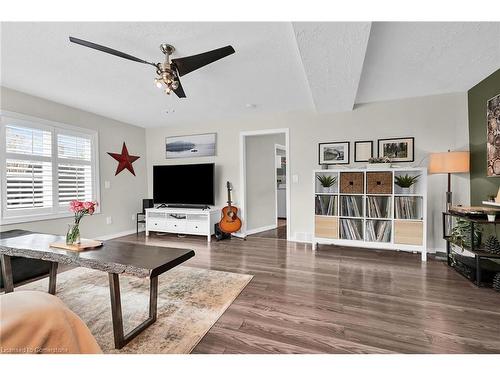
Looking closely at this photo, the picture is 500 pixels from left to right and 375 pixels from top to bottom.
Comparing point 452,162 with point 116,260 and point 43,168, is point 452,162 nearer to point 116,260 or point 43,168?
point 116,260

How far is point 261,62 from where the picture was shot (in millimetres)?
2295

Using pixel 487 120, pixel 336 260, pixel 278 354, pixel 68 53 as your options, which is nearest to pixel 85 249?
pixel 278 354

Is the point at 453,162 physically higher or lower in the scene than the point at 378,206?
higher

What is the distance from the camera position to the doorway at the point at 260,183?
4.34m

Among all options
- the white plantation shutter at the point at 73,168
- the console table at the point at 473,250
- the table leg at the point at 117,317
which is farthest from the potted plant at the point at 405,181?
the white plantation shutter at the point at 73,168

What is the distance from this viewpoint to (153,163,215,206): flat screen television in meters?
4.36

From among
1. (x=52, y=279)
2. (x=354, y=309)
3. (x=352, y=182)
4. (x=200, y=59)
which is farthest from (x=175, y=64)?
(x=352, y=182)

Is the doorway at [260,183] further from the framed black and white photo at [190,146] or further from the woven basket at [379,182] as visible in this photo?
the woven basket at [379,182]

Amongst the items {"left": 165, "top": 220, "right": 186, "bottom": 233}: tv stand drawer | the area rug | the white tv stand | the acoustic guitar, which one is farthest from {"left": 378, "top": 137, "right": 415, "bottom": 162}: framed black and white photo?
{"left": 165, "top": 220, "right": 186, "bottom": 233}: tv stand drawer

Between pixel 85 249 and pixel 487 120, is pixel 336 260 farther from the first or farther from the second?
pixel 85 249

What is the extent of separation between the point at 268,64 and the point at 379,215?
7.89 ft

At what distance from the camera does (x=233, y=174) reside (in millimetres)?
4422

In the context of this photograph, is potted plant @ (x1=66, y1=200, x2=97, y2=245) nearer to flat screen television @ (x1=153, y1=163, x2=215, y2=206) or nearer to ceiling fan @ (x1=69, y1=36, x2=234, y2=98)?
ceiling fan @ (x1=69, y1=36, x2=234, y2=98)

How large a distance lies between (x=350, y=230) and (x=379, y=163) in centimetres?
102
